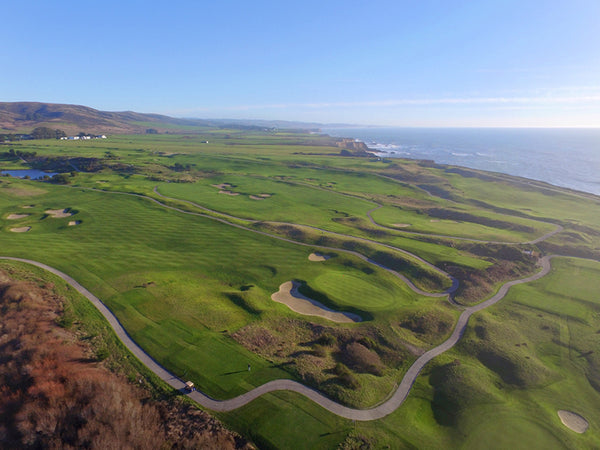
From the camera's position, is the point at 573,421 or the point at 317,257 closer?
the point at 573,421

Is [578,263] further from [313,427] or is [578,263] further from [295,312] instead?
[313,427]

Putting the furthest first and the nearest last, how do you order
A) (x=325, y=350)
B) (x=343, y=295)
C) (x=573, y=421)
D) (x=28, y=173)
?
(x=28, y=173) < (x=343, y=295) < (x=325, y=350) < (x=573, y=421)

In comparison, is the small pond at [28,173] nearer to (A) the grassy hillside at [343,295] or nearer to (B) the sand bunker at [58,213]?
(A) the grassy hillside at [343,295]

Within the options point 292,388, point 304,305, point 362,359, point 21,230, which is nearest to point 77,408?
point 292,388

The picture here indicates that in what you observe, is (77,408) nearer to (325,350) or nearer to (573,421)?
(325,350)

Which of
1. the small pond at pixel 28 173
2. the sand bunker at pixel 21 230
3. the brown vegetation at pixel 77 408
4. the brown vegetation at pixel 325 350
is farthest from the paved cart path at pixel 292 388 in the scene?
the small pond at pixel 28 173

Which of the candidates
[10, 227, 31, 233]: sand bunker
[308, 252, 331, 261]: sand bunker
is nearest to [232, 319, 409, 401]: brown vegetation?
[308, 252, 331, 261]: sand bunker
